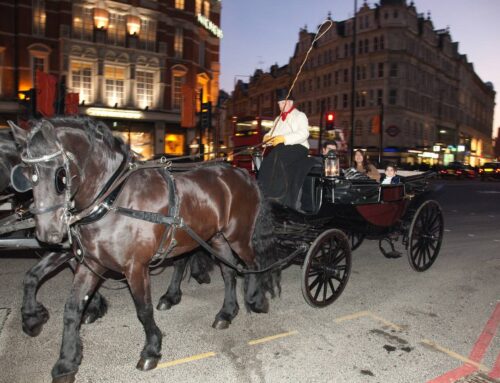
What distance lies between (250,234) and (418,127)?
60.8 metres

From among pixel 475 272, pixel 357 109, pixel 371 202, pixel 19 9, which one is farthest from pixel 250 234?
pixel 357 109

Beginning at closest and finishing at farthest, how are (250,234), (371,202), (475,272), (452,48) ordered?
(250,234) → (371,202) → (475,272) → (452,48)

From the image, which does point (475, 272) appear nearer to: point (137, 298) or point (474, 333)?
point (474, 333)

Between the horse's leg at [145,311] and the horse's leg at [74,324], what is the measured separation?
0.34m

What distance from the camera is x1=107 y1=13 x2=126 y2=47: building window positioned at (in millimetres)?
28891

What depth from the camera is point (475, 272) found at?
278 inches

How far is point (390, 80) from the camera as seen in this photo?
54.7 m

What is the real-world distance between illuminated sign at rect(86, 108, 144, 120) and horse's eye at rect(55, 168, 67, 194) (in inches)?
1051

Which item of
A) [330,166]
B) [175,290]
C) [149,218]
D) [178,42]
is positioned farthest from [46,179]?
[178,42]

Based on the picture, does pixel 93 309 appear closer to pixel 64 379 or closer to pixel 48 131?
pixel 64 379

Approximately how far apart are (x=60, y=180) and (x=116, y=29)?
2981 cm

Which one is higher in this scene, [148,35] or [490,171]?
[148,35]

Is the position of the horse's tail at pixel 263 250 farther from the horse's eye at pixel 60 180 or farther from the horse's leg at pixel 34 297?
the horse's eye at pixel 60 180

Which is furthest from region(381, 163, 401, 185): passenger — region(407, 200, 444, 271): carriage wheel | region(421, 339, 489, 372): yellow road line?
region(421, 339, 489, 372): yellow road line
